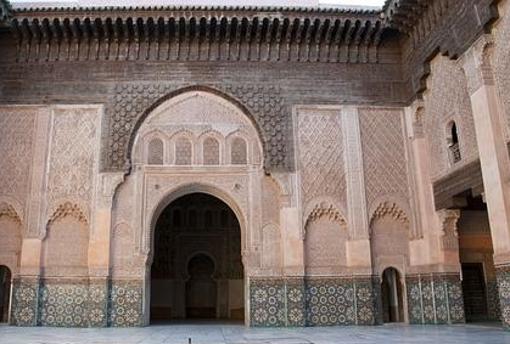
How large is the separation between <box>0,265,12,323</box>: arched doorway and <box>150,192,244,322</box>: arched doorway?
3379 mm

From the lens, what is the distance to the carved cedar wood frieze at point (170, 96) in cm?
855

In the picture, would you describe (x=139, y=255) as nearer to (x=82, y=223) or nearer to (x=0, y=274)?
(x=82, y=223)

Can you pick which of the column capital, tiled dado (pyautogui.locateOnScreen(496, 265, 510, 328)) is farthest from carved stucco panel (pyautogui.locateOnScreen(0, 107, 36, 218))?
tiled dado (pyautogui.locateOnScreen(496, 265, 510, 328))

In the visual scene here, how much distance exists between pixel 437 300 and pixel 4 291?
731cm

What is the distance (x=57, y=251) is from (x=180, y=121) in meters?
2.85

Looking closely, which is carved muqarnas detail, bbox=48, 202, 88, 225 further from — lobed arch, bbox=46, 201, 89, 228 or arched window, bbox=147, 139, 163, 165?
arched window, bbox=147, 139, 163, 165

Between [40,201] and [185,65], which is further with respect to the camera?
[185,65]

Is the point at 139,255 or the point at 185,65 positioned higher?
the point at 185,65

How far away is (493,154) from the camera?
6.32 m

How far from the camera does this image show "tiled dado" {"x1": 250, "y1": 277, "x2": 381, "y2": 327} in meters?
8.05

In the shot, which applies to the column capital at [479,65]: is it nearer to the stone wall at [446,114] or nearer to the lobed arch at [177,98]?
the stone wall at [446,114]

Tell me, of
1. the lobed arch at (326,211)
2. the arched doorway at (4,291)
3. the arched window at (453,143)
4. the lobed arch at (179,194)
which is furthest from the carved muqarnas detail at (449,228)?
the arched doorway at (4,291)

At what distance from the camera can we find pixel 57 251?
8.20m

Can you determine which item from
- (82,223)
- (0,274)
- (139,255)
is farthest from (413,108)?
Result: (0,274)
